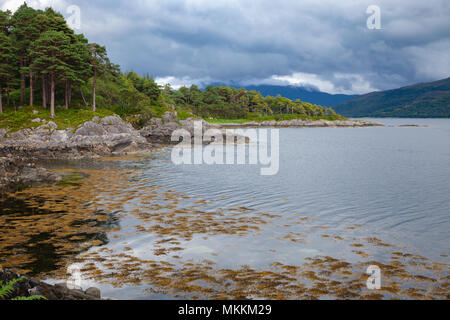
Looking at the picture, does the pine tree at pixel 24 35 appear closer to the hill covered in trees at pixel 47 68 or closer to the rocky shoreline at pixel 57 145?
the hill covered in trees at pixel 47 68

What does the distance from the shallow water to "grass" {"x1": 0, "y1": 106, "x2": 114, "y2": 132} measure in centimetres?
3531

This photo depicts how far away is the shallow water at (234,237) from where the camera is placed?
1173 centimetres

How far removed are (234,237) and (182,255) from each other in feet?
11.4

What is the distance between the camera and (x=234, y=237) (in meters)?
16.9

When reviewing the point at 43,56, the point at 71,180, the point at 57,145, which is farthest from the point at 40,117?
the point at 71,180

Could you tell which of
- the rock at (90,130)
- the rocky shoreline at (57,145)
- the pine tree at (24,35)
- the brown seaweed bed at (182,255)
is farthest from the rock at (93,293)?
the pine tree at (24,35)

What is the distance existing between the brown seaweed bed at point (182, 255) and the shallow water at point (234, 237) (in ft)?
0.20

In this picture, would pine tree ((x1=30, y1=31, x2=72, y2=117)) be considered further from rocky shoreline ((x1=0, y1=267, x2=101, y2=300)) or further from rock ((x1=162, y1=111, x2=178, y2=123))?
rocky shoreline ((x1=0, y1=267, x2=101, y2=300))

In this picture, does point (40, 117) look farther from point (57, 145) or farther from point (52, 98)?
point (57, 145)

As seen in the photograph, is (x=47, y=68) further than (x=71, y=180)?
Yes

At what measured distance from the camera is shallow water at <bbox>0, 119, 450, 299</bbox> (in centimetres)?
1173

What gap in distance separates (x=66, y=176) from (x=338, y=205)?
28.2 meters

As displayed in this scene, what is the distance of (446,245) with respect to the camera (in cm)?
1590
